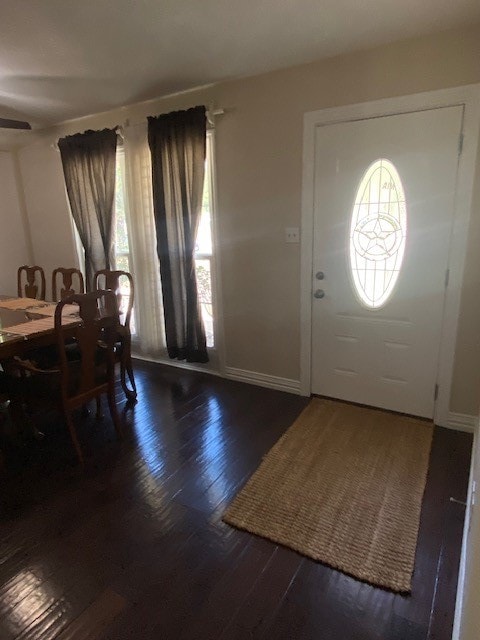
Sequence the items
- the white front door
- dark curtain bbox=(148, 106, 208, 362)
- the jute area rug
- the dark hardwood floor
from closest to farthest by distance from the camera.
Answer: the dark hardwood floor → the jute area rug → the white front door → dark curtain bbox=(148, 106, 208, 362)

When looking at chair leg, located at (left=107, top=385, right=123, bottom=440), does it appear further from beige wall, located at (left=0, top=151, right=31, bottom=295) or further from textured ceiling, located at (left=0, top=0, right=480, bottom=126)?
beige wall, located at (left=0, top=151, right=31, bottom=295)

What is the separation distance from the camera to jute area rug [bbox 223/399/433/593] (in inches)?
61.9

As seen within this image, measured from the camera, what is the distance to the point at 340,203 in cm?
254

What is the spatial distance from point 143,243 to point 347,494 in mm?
2743

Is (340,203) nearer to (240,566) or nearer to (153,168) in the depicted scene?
(153,168)

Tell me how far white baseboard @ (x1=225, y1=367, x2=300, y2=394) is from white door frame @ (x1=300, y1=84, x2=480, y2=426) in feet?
1.78

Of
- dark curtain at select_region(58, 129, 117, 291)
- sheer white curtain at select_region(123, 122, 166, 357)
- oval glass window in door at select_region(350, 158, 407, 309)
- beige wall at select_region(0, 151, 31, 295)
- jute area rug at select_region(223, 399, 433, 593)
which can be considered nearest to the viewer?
jute area rug at select_region(223, 399, 433, 593)

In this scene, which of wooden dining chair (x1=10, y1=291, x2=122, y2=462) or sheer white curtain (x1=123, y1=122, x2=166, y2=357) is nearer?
wooden dining chair (x1=10, y1=291, x2=122, y2=462)

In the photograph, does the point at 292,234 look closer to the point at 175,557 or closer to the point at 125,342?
the point at 125,342

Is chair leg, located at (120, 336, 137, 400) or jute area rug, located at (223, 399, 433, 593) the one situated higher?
chair leg, located at (120, 336, 137, 400)

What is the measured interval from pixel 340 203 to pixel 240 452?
1.79m

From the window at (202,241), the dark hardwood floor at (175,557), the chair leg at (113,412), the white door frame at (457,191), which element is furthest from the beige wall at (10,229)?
the white door frame at (457,191)

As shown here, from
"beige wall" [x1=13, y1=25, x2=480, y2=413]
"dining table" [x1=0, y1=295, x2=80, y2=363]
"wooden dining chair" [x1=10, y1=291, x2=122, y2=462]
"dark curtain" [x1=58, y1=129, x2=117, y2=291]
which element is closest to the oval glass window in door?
"beige wall" [x1=13, y1=25, x2=480, y2=413]

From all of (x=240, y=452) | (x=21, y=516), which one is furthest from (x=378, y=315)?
(x=21, y=516)
